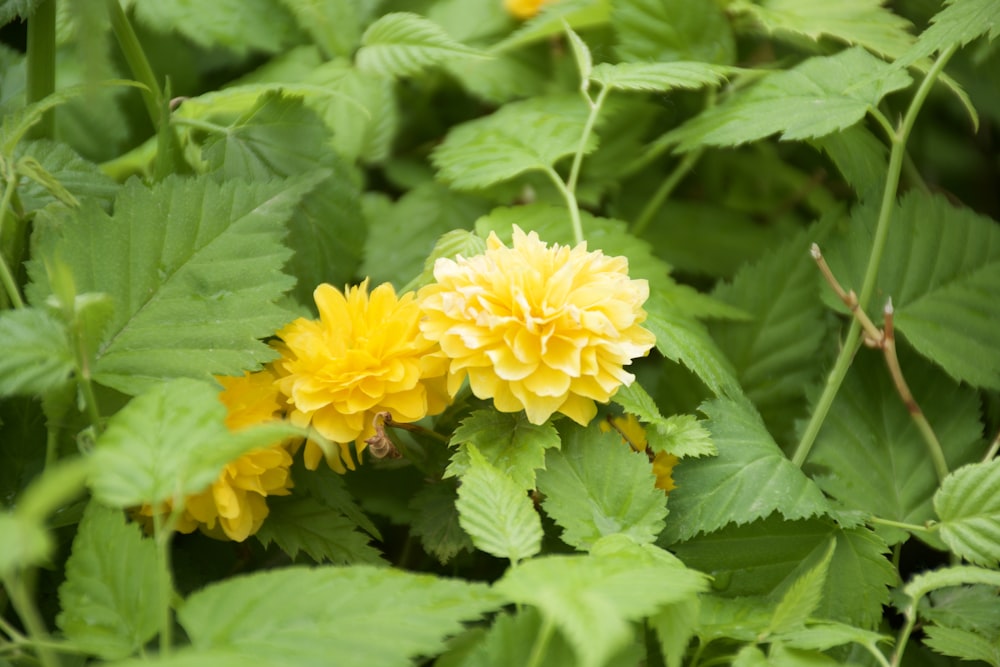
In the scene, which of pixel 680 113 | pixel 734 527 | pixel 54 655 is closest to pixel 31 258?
pixel 54 655

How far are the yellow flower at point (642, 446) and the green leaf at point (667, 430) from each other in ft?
0.14

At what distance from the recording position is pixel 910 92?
1.07 m

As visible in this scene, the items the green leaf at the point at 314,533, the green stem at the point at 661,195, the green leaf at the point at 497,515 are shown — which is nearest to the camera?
the green leaf at the point at 497,515

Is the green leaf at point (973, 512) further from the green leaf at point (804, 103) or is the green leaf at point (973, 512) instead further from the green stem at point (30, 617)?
the green stem at point (30, 617)

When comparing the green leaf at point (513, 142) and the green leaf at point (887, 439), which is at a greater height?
the green leaf at point (513, 142)

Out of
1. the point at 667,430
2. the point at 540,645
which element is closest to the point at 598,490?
the point at 667,430

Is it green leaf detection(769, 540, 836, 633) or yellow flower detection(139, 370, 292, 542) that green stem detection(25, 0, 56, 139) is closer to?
yellow flower detection(139, 370, 292, 542)

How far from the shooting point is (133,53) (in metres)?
0.75

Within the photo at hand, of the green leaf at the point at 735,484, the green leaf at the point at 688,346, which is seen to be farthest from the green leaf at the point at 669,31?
the green leaf at the point at 735,484

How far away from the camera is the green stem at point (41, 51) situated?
2.38 feet

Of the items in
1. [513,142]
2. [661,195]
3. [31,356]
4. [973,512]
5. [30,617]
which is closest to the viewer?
[30,617]

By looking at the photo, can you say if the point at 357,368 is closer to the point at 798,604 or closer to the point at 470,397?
the point at 470,397

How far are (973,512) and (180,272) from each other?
0.61 meters

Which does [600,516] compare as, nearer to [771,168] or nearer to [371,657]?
[371,657]
